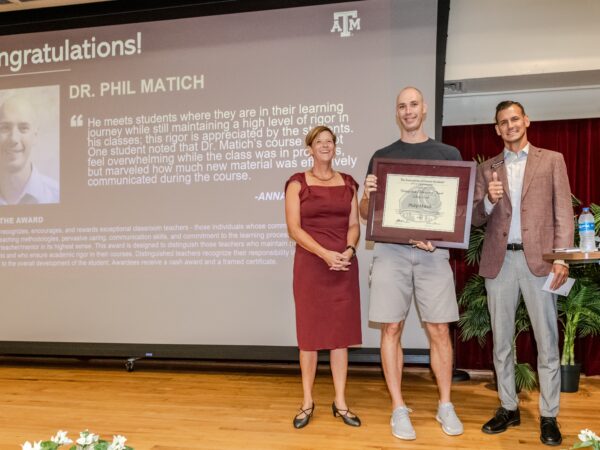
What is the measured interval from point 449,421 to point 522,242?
912mm

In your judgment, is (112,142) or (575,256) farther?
(112,142)

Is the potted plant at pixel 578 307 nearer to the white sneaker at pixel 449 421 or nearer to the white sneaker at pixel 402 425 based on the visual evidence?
the white sneaker at pixel 449 421

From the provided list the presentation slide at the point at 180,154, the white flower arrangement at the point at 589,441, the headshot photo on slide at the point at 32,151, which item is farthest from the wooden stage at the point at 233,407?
the headshot photo on slide at the point at 32,151

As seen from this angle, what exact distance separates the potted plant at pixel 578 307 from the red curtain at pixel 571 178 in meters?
0.52

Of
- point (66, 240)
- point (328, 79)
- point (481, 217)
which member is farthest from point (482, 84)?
point (66, 240)

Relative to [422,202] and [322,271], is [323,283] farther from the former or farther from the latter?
[422,202]

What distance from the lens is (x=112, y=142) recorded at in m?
4.30

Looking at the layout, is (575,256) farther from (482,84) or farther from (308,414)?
(482,84)

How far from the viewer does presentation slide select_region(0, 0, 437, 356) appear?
3.97 m

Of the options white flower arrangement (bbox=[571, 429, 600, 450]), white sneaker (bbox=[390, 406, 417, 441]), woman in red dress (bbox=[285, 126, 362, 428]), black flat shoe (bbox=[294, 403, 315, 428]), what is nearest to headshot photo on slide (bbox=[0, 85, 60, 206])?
woman in red dress (bbox=[285, 126, 362, 428])

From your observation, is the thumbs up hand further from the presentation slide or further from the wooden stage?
the presentation slide

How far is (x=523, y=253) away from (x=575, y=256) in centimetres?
77

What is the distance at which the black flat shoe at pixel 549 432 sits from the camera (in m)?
2.43

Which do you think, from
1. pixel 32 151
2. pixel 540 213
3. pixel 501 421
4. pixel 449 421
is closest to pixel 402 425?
pixel 449 421
